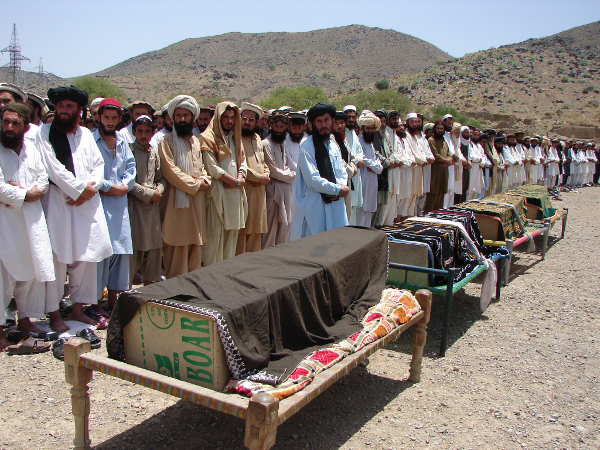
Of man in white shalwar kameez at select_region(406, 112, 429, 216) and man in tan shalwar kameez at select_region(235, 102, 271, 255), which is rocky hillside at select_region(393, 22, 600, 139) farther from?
man in tan shalwar kameez at select_region(235, 102, 271, 255)

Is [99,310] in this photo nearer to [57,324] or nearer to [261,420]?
[57,324]

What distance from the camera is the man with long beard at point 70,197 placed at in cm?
416

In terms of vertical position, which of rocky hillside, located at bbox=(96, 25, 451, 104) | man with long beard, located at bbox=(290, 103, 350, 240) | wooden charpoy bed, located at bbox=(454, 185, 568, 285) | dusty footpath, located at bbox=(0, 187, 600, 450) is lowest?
dusty footpath, located at bbox=(0, 187, 600, 450)

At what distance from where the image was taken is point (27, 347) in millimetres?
3908

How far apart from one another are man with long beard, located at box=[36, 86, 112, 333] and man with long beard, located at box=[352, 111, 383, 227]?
421 cm

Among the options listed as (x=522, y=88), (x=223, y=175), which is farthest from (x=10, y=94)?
(x=522, y=88)

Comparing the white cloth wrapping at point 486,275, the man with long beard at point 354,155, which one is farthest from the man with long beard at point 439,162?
the white cloth wrapping at point 486,275

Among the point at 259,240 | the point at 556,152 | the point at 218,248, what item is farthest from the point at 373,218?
the point at 556,152

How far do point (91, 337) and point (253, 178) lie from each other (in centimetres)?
257

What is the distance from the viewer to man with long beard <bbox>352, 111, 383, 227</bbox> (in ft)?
25.5

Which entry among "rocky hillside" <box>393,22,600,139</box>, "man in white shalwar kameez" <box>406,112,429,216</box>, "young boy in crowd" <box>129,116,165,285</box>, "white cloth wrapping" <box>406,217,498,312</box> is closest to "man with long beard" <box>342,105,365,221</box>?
"man in white shalwar kameez" <box>406,112,429,216</box>

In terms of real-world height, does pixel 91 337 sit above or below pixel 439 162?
below

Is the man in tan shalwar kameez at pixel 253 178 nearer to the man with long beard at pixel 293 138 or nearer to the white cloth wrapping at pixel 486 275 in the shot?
the man with long beard at pixel 293 138

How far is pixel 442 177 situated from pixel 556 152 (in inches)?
490
